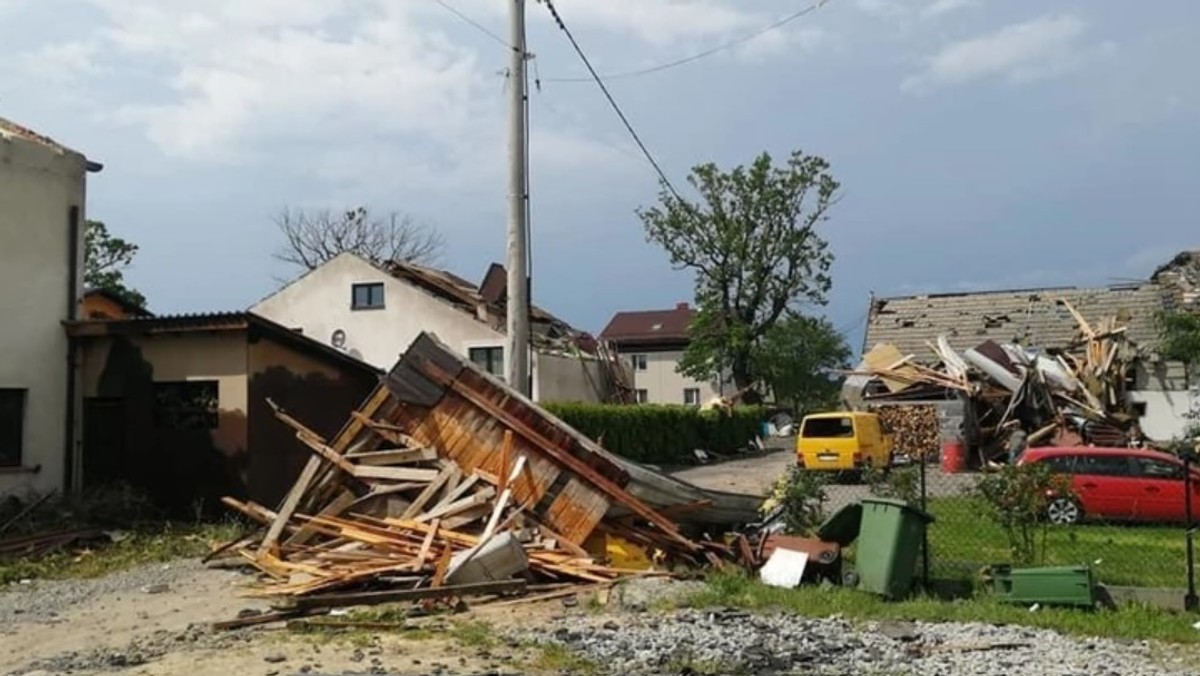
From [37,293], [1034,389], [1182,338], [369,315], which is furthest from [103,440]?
[1182,338]

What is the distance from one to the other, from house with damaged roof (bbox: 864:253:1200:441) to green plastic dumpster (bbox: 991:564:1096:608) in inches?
861

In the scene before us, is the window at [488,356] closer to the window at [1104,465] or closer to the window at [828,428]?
the window at [828,428]

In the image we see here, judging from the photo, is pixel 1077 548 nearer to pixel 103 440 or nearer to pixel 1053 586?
pixel 1053 586

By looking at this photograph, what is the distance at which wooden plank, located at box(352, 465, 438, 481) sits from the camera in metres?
14.7

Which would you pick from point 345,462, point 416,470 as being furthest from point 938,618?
point 345,462

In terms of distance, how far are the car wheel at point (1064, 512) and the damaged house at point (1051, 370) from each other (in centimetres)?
1336

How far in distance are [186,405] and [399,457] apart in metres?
6.13

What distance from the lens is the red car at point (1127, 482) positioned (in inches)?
803

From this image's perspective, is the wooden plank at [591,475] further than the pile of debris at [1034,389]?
No

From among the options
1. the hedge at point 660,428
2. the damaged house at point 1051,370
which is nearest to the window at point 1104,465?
the damaged house at point 1051,370

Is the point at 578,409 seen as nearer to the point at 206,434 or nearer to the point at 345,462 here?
the point at 206,434

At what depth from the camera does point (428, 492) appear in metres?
14.4

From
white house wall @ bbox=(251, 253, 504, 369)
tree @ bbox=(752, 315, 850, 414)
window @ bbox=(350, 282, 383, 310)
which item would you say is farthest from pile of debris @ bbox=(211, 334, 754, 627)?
tree @ bbox=(752, 315, 850, 414)

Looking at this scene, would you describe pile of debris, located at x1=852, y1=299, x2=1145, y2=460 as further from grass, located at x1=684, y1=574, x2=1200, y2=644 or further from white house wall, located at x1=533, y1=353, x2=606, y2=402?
grass, located at x1=684, y1=574, x2=1200, y2=644
